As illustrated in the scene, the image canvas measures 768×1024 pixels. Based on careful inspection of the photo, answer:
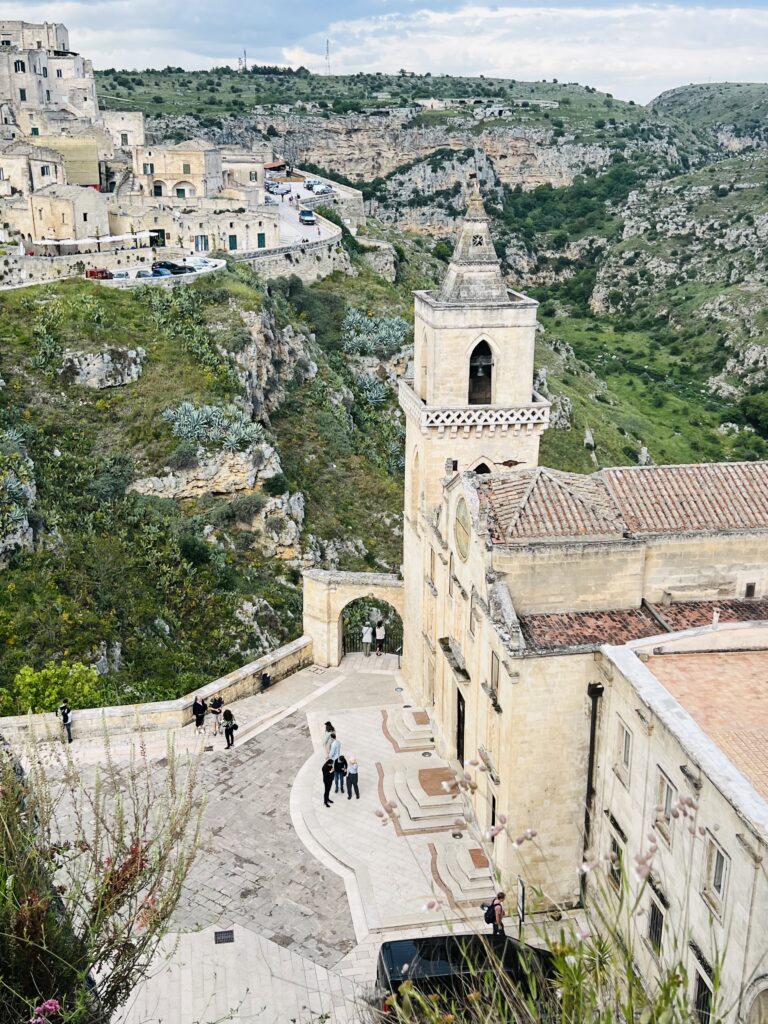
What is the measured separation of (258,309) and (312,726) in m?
32.6

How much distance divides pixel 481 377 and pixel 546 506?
6205 millimetres

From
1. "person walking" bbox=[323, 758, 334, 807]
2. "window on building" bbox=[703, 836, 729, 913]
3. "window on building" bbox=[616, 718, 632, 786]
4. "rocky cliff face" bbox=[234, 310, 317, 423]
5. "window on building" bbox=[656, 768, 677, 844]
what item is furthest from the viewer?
"rocky cliff face" bbox=[234, 310, 317, 423]

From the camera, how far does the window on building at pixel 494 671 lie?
64.1 feet

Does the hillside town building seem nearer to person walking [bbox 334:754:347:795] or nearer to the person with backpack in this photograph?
person walking [bbox 334:754:347:795]

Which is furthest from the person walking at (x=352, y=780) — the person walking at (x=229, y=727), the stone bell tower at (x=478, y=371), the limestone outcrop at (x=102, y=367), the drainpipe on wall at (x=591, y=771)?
the limestone outcrop at (x=102, y=367)

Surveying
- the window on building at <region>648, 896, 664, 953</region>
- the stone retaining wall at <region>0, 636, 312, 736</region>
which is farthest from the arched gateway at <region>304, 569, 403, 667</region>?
the window on building at <region>648, 896, 664, 953</region>

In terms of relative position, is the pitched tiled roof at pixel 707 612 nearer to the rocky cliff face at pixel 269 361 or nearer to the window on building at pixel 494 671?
the window on building at pixel 494 671

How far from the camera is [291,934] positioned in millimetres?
18844

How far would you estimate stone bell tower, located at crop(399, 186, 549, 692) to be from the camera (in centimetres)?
2436

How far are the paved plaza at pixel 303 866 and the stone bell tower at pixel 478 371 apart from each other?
6181mm

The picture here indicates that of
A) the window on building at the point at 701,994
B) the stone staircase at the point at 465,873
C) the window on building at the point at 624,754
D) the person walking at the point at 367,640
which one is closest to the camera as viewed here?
the window on building at the point at 701,994

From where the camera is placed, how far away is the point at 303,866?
2075 centimetres

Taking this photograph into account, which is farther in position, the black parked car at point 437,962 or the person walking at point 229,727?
the person walking at point 229,727

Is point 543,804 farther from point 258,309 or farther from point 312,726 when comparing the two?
point 258,309
